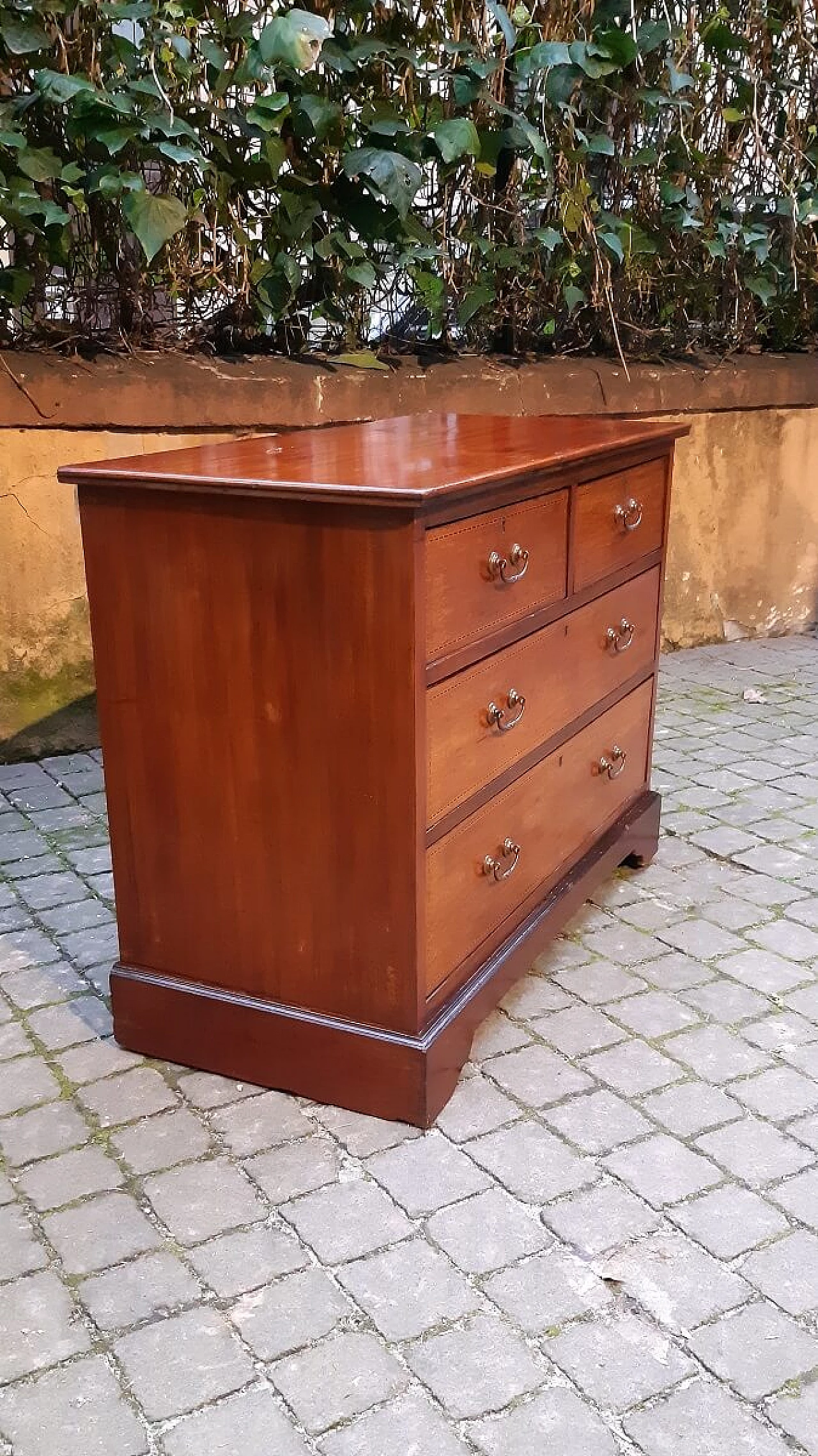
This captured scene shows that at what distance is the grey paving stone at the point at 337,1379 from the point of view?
169 cm

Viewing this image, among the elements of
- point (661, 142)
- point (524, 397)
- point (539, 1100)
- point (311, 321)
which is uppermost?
point (661, 142)

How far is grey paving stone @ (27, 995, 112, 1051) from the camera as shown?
8.55ft

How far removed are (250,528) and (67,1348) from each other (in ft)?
4.42

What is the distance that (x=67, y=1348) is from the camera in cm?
179

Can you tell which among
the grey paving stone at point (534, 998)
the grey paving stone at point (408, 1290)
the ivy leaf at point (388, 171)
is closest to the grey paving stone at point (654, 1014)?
the grey paving stone at point (534, 998)

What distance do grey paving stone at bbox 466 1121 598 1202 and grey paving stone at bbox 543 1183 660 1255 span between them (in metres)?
0.03

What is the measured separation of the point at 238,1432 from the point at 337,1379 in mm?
159

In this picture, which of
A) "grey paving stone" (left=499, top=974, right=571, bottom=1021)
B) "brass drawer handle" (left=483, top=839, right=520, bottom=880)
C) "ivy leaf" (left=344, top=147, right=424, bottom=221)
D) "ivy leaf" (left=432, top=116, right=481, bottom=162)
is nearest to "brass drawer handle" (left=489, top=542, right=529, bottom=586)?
"brass drawer handle" (left=483, top=839, right=520, bottom=880)

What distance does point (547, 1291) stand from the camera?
6.25ft

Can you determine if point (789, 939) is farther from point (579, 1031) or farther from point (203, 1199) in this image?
point (203, 1199)

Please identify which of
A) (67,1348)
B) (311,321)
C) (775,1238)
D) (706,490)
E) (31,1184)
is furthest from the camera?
(706,490)

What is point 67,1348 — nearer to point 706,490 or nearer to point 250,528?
point 250,528

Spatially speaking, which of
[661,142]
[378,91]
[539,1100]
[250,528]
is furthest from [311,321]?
[539,1100]

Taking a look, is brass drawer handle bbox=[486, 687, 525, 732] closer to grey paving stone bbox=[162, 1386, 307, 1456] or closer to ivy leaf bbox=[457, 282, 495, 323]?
grey paving stone bbox=[162, 1386, 307, 1456]
